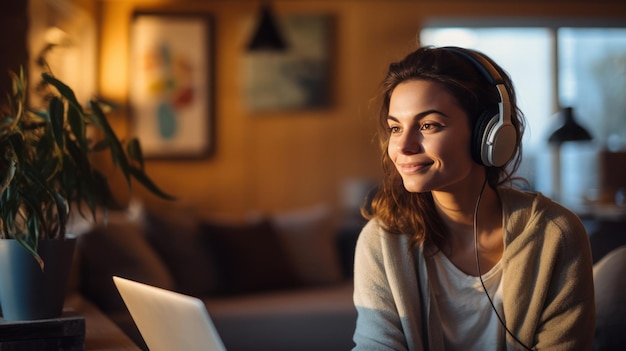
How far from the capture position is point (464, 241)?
1.64m

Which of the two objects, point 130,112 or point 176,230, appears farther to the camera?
point 130,112

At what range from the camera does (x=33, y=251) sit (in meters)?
1.35

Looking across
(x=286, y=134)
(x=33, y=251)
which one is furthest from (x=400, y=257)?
(x=286, y=134)

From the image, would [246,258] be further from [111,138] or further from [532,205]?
[532,205]

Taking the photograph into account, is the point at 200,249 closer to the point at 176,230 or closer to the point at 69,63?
the point at 176,230

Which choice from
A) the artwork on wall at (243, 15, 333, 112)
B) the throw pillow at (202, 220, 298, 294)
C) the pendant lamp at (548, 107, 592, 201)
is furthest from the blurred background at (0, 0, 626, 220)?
the throw pillow at (202, 220, 298, 294)

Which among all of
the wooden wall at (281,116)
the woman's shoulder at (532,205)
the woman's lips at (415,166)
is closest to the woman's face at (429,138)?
the woman's lips at (415,166)

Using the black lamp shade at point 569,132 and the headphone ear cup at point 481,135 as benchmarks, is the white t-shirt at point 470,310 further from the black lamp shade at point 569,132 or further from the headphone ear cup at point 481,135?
the black lamp shade at point 569,132

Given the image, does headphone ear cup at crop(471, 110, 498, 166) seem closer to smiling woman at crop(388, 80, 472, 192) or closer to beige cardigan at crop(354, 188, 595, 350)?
smiling woman at crop(388, 80, 472, 192)

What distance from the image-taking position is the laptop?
0.95 m

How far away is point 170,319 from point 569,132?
14.5 ft

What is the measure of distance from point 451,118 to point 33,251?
0.83 metres

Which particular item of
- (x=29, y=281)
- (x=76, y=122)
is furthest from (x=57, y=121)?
(x=29, y=281)

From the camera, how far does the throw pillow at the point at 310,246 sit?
404 cm
